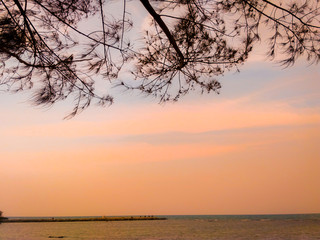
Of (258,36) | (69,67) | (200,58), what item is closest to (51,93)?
(69,67)

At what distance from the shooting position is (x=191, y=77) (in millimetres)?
3438

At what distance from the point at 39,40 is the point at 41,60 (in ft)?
0.65

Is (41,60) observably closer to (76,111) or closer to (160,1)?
(76,111)

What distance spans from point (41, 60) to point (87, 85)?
47cm

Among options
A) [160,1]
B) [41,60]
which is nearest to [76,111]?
[41,60]

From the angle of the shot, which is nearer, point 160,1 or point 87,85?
point 160,1

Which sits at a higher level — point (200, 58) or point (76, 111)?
point (200, 58)

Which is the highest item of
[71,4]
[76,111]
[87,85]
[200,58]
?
[71,4]

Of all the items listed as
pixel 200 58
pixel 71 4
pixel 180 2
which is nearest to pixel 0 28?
pixel 71 4

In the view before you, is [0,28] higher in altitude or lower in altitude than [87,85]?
higher

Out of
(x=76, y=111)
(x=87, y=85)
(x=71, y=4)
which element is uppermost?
(x=71, y=4)

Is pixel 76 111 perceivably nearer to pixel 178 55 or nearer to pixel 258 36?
pixel 178 55

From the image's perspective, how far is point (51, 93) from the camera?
3.29 m

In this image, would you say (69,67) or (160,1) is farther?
(69,67)
